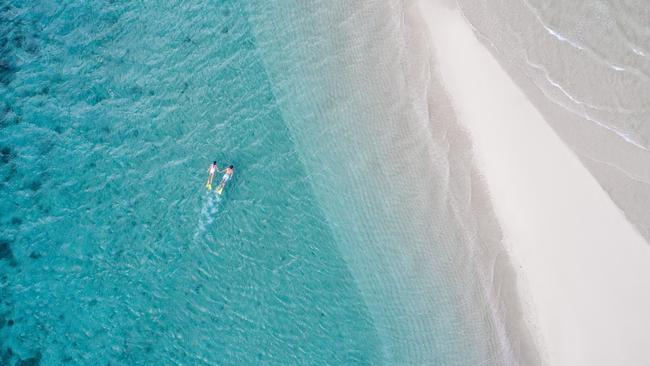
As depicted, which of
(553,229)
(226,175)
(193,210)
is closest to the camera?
(553,229)

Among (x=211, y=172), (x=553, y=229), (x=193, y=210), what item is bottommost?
(x=193, y=210)

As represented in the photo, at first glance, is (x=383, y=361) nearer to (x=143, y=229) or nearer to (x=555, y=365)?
(x=555, y=365)

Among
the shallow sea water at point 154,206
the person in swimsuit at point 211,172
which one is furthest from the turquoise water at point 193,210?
the person in swimsuit at point 211,172

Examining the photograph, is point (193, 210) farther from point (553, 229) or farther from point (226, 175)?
point (553, 229)

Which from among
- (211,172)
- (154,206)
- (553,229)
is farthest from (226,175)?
(553,229)

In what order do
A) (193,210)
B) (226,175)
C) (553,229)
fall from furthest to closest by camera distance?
1. (193,210)
2. (226,175)
3. (553,229)

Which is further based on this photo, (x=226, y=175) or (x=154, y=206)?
(x=154, y=206)

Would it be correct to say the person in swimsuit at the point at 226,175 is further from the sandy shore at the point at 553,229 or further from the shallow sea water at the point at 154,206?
the sandy shore at the point at 553,229

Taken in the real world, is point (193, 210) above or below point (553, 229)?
below
